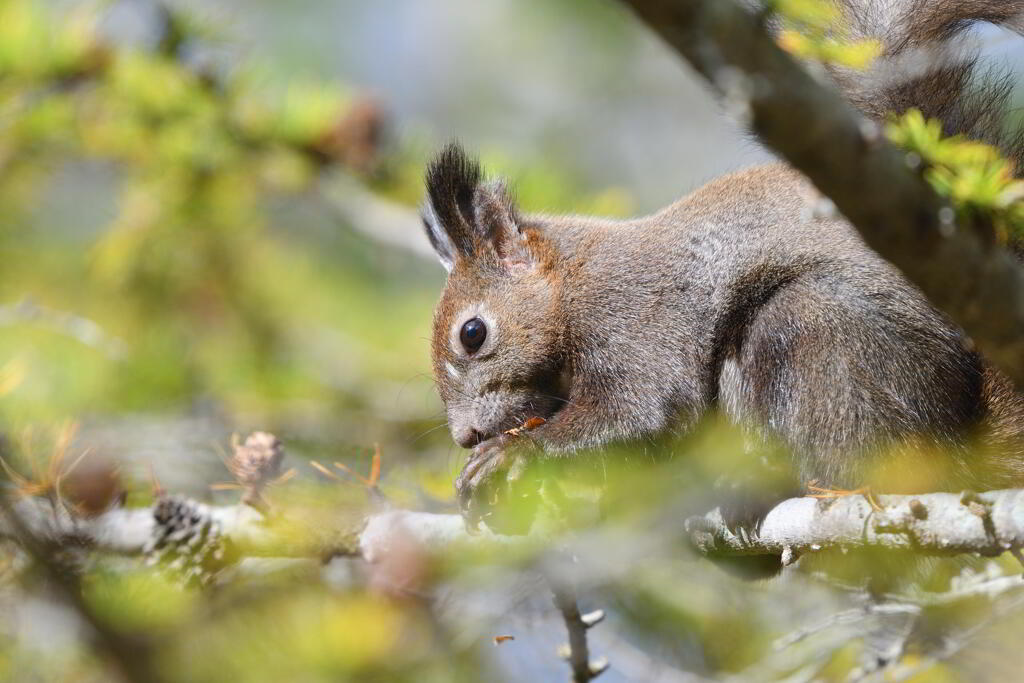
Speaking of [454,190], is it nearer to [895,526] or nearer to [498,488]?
[498,488]

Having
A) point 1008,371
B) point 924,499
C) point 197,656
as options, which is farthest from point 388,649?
point 1008,371

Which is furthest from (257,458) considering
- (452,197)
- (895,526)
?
(895,526)

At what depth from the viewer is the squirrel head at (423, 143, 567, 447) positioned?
2.83 meters

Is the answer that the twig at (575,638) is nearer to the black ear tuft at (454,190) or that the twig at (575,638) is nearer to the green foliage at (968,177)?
the green foliage at (968,177)

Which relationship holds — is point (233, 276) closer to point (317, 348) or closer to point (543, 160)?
point (317, 348)

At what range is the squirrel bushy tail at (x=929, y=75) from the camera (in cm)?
224

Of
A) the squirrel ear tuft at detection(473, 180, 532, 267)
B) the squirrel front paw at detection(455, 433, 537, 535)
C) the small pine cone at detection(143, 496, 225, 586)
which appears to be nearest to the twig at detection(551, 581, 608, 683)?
the squirrel front paw at detection(455, 433, 537, 535)

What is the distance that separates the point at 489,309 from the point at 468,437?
14.8 inches

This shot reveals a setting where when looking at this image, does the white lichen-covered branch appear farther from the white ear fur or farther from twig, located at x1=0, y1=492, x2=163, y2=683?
the white ear fur

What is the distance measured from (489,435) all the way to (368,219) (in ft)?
4.35

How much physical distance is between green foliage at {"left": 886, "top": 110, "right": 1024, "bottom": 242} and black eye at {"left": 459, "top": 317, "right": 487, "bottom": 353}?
164 centimetres

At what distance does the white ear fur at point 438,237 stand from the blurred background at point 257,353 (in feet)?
0.76

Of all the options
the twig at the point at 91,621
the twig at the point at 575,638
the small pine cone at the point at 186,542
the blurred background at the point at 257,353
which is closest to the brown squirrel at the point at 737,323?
the blurred background at the point at 257,353

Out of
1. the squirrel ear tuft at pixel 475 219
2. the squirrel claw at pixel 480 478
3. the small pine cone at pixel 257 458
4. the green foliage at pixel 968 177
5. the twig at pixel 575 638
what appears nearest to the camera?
the green foliage at pixel 968 177
